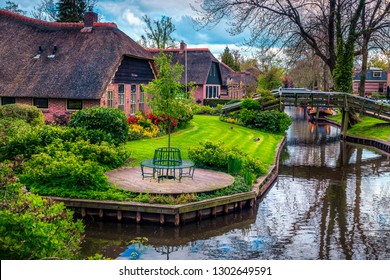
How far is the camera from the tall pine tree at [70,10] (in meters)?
53.6

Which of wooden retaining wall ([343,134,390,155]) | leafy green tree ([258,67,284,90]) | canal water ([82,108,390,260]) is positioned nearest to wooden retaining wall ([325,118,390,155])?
wooden retaining wall ([343,134,390,155])

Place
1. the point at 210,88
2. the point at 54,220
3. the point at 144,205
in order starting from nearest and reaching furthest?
the point at 54,220, the point at 144,205, the point at 210,88

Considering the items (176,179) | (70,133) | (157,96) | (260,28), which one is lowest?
(176,179)

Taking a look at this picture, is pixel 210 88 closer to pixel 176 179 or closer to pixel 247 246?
pixel 176 179

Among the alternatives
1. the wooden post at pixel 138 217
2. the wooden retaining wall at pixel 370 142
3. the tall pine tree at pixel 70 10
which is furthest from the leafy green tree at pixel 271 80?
the wooden post at pixel 138 217

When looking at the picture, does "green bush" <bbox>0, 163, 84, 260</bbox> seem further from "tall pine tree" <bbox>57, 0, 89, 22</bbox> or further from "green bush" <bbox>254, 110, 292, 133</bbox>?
"tall pine tree" <bbox>57, 0, 89, 22</bbox>

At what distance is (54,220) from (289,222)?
8510 mm

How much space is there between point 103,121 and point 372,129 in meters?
25.3

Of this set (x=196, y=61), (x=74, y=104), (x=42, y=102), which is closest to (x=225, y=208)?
(x=74, y=104)

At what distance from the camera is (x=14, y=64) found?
99.0 ft

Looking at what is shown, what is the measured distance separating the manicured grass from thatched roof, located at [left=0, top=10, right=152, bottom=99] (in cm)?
1757

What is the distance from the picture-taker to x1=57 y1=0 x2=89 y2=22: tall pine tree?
53.6 meters

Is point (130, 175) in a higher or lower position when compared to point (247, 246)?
higher

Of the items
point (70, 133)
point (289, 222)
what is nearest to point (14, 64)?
point (70, 133)
